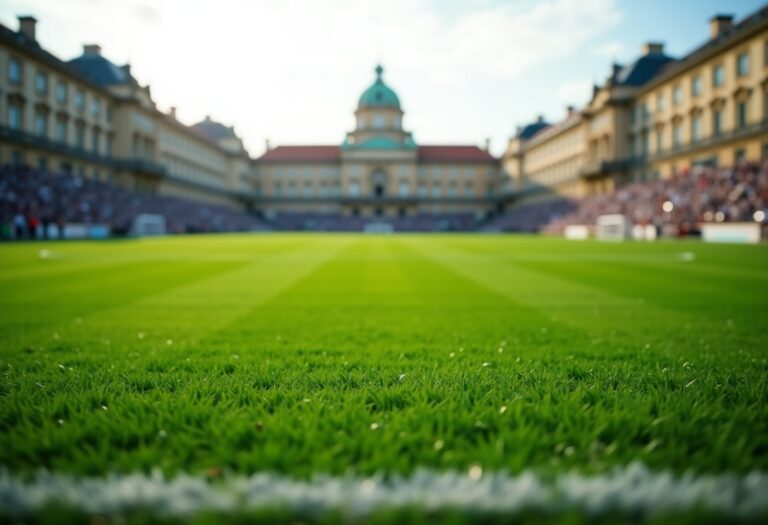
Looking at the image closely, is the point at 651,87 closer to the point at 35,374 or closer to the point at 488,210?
the point at 488,210

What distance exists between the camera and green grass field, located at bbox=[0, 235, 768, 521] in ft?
7.36

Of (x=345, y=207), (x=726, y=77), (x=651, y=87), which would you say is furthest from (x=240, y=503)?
(x=345, y=207)

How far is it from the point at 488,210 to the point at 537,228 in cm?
3853

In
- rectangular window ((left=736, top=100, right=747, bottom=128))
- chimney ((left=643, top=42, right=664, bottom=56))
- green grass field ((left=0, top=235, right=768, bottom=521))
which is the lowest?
green grass field ((left=0, top=235, right=768, bottom=521))

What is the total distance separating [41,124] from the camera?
159 feet

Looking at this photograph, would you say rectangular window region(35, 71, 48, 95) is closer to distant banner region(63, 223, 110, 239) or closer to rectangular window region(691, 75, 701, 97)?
distant banner region(63, 223, 110, 239)

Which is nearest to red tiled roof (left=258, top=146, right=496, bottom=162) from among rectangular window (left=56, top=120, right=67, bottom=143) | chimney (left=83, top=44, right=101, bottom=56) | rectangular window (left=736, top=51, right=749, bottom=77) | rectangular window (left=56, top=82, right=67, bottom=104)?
chimney (left=83, top=44, right=101, bottom=56)

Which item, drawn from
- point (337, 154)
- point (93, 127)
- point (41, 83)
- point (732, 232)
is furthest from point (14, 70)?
point (337, 154)

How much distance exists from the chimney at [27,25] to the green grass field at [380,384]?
2231 inches

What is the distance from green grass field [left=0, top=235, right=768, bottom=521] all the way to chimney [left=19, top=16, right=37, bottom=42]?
56659 mm

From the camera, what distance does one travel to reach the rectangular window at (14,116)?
145ft

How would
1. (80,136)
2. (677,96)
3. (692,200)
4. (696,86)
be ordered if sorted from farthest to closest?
(80,136) < (677,96) < (696,86) < (692,200)

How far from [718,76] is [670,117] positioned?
7.05 meters

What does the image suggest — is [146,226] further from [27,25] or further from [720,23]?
[720,23]
